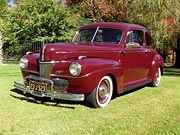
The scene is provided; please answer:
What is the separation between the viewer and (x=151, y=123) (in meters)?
4.98

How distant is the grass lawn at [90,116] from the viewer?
4555mm

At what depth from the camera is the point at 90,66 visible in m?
5.57

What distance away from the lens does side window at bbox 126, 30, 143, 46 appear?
710 centimetres

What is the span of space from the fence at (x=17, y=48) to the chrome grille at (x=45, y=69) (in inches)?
451

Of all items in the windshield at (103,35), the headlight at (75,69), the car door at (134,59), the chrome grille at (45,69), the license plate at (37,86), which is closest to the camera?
the headlight at (75,69)

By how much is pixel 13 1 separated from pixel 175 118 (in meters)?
36.4

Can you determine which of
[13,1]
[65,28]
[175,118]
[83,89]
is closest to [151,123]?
[175,118]

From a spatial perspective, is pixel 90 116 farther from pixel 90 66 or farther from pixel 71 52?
pixel 71 52

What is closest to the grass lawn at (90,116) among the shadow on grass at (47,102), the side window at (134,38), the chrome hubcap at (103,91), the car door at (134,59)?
the shadow on grass at (47,102)

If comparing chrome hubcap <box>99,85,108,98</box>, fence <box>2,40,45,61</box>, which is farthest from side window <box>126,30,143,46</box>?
fence <box>2,40,45,61</box>

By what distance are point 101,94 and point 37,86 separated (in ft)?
4.24

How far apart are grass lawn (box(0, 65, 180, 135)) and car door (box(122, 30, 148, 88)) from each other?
18.9 inches

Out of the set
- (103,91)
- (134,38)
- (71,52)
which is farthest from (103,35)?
(103,91)

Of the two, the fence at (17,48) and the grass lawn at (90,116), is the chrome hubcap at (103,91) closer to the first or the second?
the grass lawn at (90,116)
